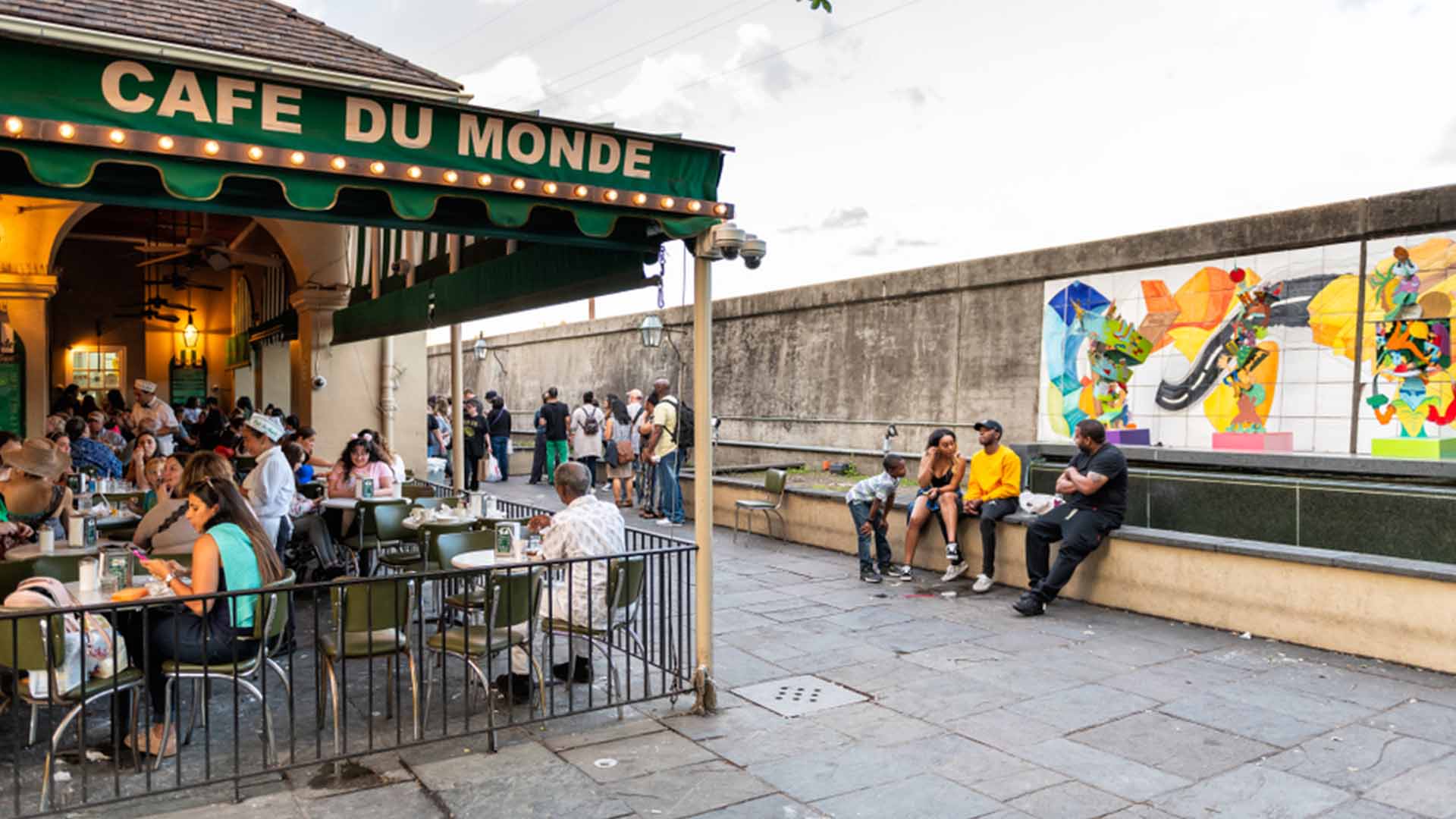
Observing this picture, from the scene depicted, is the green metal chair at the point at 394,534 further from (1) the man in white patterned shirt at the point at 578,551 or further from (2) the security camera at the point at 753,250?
(2) the security camera at the point at 753,250

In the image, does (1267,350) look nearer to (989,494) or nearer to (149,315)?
(989,494)

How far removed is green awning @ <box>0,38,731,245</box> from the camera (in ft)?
11.9

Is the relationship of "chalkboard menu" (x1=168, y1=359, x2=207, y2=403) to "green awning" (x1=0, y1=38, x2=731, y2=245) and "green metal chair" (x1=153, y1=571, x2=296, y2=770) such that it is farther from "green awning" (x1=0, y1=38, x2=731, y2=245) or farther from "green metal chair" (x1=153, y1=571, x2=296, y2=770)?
"green awning" (x1=0, y1=38, x2=731, y2=245)

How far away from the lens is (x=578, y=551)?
5.42 meters

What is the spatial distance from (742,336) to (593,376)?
5.25 m

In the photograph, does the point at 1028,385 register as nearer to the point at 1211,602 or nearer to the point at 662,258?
the point at 1211,602

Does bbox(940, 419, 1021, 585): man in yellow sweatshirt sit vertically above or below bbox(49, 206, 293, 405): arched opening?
below

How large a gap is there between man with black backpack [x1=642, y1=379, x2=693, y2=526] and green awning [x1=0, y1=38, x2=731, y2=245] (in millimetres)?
6892

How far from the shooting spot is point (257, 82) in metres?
3.96

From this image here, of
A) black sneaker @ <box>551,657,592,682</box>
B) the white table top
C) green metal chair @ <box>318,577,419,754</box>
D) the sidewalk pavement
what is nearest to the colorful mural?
the sidewalk pavement

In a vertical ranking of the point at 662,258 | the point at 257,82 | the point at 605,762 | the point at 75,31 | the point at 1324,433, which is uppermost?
the point at 75,31

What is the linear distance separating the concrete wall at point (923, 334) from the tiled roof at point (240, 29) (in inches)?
266

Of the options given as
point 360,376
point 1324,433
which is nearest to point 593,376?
point 360,376

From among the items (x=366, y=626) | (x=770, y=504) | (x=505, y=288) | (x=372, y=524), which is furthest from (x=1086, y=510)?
(x=372, y=524)
